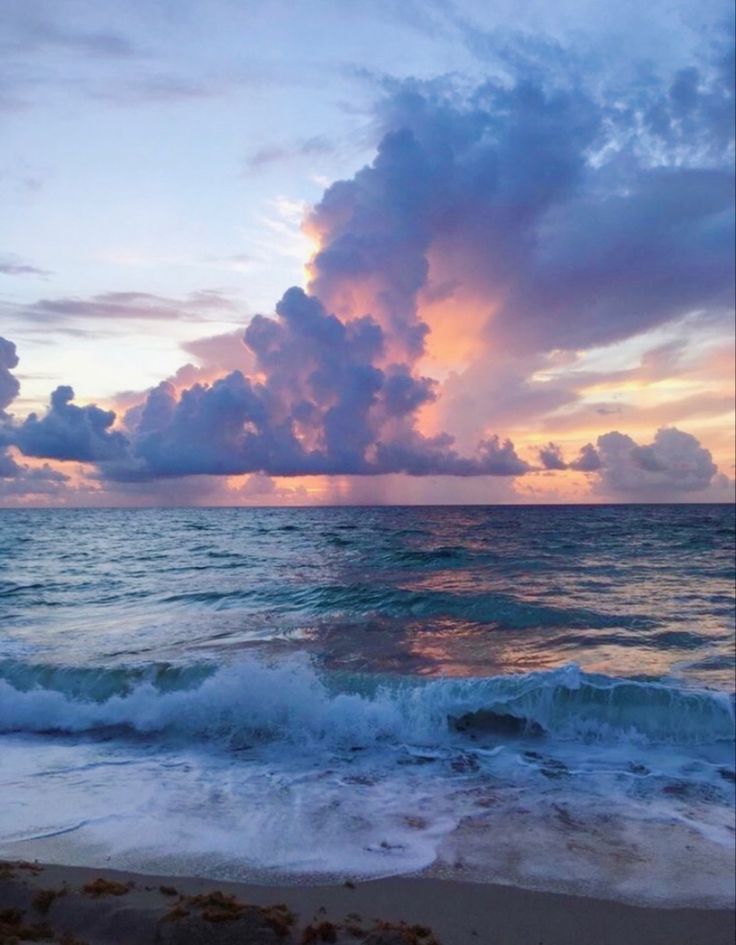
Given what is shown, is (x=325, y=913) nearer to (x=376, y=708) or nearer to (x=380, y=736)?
(x=380, y=736)

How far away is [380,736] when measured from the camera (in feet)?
33.8

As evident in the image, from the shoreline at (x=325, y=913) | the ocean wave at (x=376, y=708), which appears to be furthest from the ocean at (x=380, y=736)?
the shoreline at (x=325, y=913)

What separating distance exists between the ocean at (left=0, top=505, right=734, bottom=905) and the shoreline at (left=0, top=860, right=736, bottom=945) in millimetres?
233

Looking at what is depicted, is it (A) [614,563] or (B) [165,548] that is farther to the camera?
(B) [165,548]

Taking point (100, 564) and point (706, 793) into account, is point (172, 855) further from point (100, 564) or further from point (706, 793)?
point (100, 564)

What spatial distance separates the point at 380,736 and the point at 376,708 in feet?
2.18

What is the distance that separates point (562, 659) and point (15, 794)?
33.0 ft

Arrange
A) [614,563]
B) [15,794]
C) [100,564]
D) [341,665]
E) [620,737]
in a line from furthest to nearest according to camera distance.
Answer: [100,564] → [614,563] → [341,665] → [620,737] → [15,794]

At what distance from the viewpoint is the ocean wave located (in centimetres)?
1042

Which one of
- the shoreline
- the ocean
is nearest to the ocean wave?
the ocean

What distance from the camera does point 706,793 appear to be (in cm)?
805

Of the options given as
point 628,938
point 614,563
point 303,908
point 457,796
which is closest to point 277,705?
point 457,796

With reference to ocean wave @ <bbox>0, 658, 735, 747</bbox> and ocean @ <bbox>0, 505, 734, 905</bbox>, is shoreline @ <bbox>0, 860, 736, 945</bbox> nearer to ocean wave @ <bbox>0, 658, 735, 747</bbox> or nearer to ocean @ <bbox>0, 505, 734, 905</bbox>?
ocean @ <bbox>0, 505, 734, 905</bbox>

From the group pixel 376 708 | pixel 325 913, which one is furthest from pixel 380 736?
pixel 325 913
